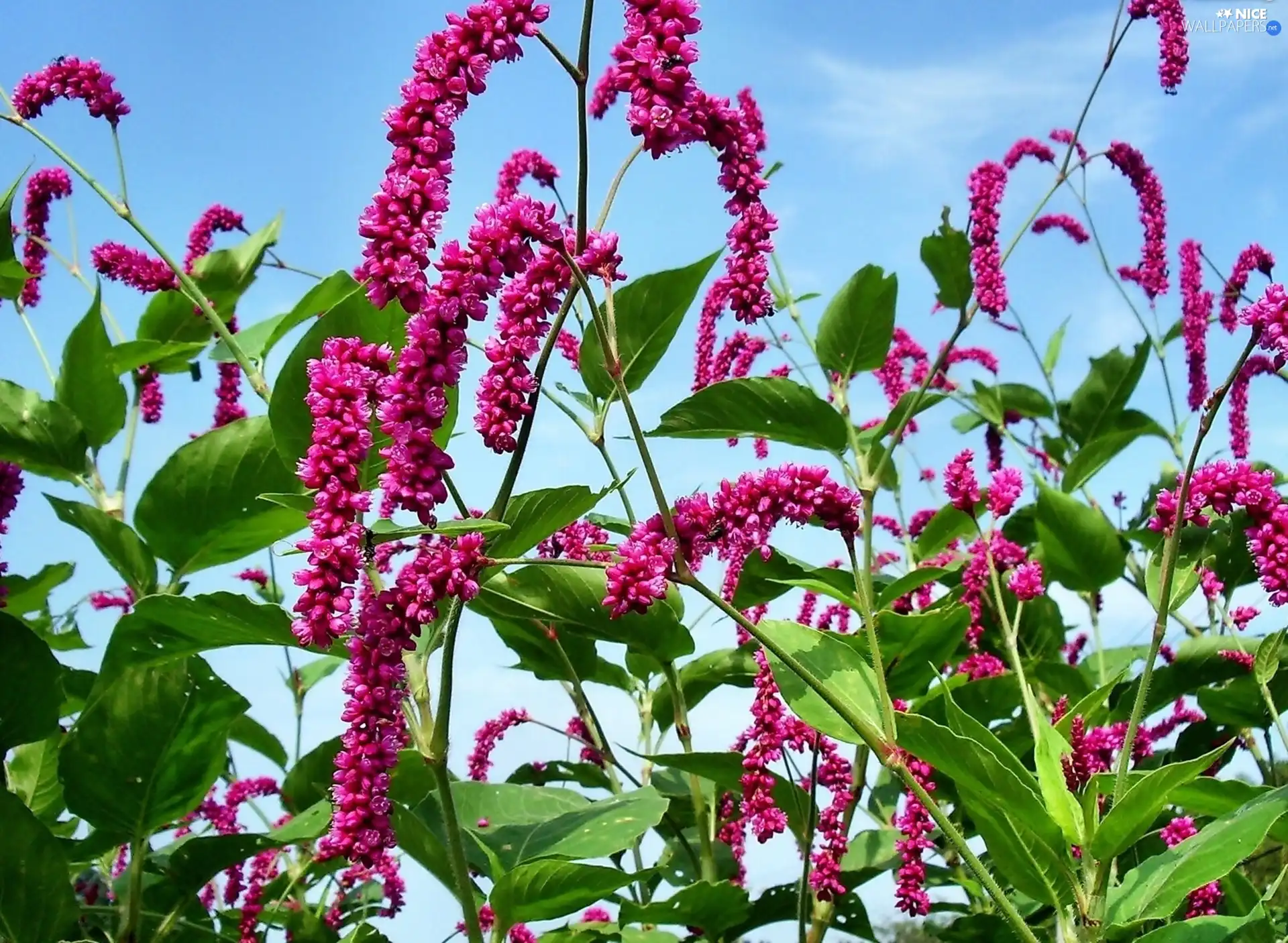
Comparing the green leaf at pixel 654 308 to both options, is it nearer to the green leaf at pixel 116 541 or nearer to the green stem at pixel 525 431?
the green stem at pixel 525 431

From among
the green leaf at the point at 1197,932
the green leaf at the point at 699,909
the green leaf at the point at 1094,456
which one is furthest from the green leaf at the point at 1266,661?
the green leaf at the point at 1094,456

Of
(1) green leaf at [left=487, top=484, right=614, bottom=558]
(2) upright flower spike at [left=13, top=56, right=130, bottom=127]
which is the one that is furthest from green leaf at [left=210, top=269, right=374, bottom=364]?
(1) green leaf at [left=487, top=484, right=614, bottom=558]

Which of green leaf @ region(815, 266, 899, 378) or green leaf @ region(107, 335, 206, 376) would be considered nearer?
green leaf @ region(107, 335, 206, 376)

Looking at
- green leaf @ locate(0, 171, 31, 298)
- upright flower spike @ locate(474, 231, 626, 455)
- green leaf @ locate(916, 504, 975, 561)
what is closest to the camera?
upright flower spike @ locate(474, 231, 626, 455)

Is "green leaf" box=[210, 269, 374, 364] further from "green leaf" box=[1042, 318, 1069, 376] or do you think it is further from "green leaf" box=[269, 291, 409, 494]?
"green leaf" box=[1042, 318, 1069, 376]

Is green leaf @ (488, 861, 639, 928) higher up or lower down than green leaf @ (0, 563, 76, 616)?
lower down

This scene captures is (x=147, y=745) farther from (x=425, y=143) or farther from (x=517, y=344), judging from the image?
(x=425, y=143)

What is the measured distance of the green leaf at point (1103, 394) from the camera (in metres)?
4.45

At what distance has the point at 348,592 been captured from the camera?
1.34 meters

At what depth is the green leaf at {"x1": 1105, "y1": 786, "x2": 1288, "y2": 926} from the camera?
1.56 metres

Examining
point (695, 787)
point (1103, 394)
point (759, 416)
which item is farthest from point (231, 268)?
point (1103, 394)

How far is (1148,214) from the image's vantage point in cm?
462

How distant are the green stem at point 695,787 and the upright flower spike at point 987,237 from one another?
51.5 inches

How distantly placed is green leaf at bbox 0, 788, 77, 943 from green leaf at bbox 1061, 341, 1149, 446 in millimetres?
3826
